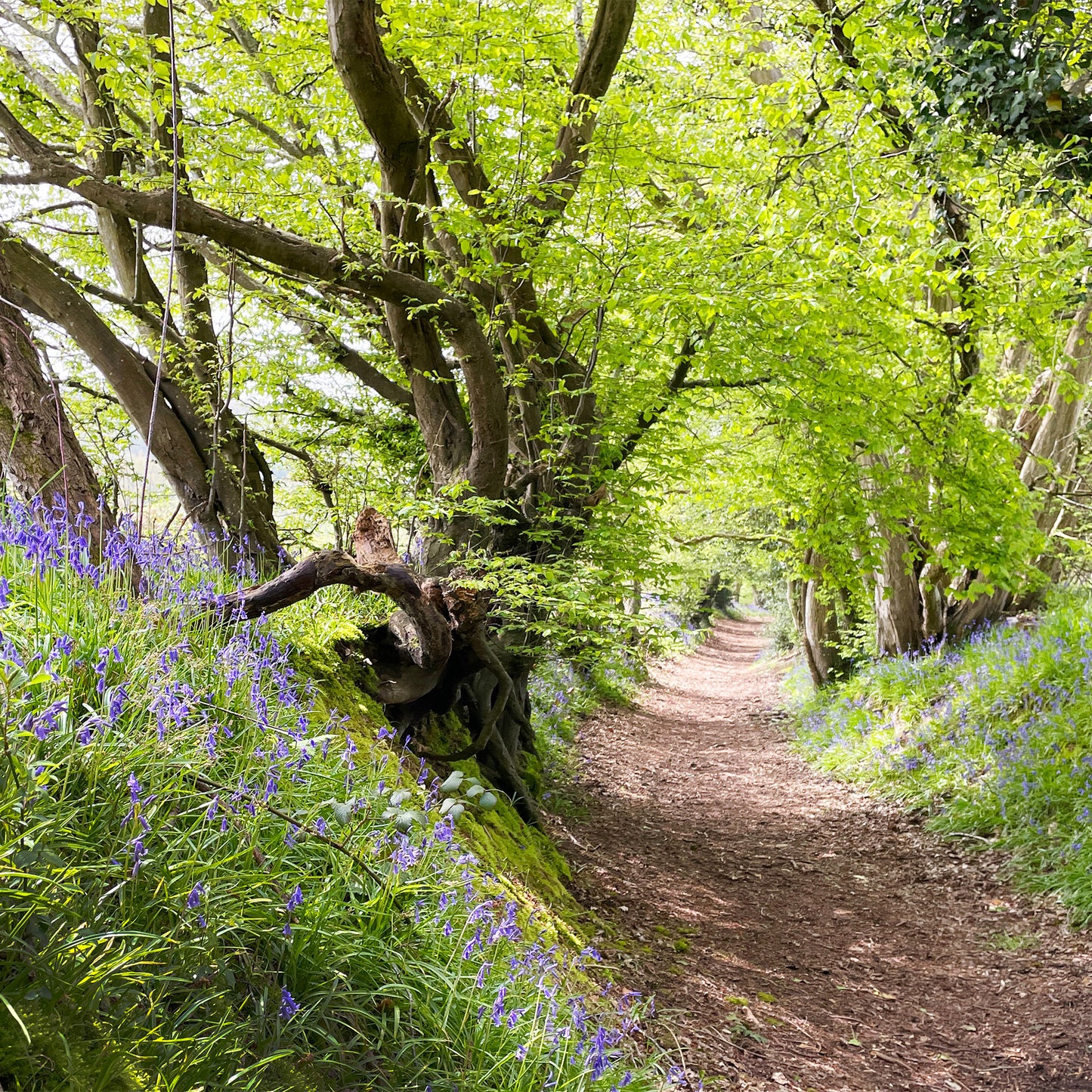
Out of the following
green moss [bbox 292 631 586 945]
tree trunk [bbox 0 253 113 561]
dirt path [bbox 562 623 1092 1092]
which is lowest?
dirt path [bbox 562 623 1092 1092]

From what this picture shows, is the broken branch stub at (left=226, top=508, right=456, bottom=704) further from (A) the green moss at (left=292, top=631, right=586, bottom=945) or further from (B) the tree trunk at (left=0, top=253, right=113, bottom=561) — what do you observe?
(B) the tree trunk at (left=0, top=253, right=113, bottom=561)

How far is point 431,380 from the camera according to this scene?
634cm

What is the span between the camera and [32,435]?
3404mm

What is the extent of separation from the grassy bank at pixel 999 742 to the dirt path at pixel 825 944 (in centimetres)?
31

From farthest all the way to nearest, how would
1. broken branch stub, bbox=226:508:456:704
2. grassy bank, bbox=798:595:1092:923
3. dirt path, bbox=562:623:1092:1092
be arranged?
Answer: grassy bank, bbox=798:595:1092:923 → dirt path, bbox=562:623:1092:1092 → broken branch stub, bbox=226:508:456:704

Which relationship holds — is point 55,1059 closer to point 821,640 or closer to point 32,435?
point 32,435

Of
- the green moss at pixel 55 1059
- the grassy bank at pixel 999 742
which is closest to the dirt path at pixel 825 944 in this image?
the grassy bank at pixel 999 742

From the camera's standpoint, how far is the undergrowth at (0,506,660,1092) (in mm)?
1536

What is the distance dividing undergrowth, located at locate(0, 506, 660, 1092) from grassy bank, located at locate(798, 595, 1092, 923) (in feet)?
14.1

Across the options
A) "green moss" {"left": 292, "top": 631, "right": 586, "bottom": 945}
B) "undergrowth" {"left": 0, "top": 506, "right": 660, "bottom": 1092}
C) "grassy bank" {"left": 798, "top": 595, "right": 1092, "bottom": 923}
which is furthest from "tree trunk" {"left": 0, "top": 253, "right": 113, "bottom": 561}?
"grassy bank" {"left": 798, "top": 595, "right": 1092, "bottom": 923}

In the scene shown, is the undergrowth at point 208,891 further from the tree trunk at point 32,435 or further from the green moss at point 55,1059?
the tree trunk at point 32,435

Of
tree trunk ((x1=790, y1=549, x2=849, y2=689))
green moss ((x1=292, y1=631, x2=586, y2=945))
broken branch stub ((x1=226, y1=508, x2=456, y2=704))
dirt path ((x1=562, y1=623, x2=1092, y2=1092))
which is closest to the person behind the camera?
broken branch stub ((x1=226, y1=508, x2=456, y2=704))

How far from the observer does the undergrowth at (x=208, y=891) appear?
1.54 m

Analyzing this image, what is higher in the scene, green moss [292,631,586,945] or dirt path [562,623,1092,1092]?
green moss [292,631,586,945]
